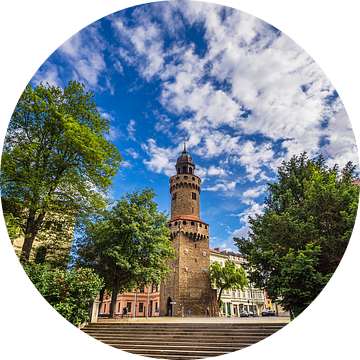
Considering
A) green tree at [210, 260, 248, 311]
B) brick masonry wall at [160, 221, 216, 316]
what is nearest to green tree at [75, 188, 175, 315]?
brick masonry wall at [160, 221, 216, 316]

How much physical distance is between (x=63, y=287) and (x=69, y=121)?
965cm

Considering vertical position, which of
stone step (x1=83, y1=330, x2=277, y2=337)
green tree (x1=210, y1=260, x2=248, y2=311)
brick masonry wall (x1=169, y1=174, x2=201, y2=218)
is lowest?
stone step (x1=83, y1=330, x2=277, y2=337)

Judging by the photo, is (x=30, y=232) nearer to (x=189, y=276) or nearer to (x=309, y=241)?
(x=309, y=241)

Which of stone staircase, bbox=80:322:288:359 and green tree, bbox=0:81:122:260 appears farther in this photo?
green tree, bbox=0:81:122:260

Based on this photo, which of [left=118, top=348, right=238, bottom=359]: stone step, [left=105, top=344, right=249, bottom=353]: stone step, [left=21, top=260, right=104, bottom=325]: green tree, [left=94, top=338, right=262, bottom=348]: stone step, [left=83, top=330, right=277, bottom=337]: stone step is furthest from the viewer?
[left=21, top=260, right=104, bottom=325]: green tree

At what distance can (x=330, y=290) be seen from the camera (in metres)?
4.09

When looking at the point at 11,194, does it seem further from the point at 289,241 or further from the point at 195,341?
the point at 289,241

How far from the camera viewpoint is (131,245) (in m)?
22.5

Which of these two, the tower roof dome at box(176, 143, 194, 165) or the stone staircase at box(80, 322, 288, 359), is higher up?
the tower roof dome at box(176, 143, 194, 165)

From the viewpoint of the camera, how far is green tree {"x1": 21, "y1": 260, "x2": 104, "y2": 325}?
12.7m

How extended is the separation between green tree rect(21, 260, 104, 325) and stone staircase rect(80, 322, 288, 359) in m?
2.74

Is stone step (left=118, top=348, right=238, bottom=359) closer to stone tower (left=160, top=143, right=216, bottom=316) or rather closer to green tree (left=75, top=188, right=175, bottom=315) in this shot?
green tree (left=75, top=188, right=175, bottom=315)

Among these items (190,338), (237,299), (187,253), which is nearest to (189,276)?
(187,253)

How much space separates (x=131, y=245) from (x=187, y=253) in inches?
1037
